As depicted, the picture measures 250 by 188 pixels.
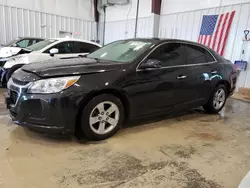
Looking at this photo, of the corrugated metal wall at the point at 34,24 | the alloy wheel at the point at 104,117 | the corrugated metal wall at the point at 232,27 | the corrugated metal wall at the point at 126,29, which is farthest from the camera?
the corrugated metal wall at the point at 126,29

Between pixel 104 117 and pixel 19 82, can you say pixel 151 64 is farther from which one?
pixel 19 82

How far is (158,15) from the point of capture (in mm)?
9219

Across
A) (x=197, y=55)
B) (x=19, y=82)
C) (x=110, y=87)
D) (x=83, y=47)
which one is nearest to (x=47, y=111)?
(x=19, y=82)

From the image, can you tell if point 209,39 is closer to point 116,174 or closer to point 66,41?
point 66,41

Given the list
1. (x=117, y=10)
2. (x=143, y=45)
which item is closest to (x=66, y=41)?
(x=143, y=45)

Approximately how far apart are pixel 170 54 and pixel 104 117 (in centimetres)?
149

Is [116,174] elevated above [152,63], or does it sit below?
below

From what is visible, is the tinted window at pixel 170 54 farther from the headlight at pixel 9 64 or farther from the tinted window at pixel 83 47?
the headlight at pixel 9 64

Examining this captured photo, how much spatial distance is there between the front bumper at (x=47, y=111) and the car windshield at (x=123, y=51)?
1012 millimetres

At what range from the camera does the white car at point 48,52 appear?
16.6 feet

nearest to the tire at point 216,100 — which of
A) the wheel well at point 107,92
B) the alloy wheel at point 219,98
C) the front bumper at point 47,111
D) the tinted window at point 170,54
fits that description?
the alloy wheel at point 219,98

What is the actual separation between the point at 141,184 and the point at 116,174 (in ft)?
0.92

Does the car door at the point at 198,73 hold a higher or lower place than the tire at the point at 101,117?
higher

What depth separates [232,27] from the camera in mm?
7078
